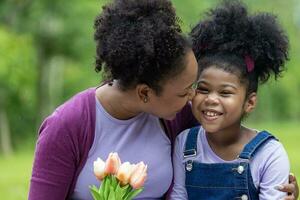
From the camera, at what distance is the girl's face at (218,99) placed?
2.85 metres

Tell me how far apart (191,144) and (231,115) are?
9.4 inches

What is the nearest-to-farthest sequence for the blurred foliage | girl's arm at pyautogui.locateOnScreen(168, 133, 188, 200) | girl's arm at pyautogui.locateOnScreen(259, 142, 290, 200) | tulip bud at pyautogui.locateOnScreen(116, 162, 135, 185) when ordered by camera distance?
tulip bud at pyautogui.locateOnScreen(116, 162, 135, 185) → girl's arm at pyautogui.locateOnScreen(259, 142, 290, 200) → girl's arm at pyautogui.locateOnScreen(168, 133, 188, 200) → the blurred foliage

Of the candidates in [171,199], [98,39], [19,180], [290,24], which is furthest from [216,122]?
[290,24]

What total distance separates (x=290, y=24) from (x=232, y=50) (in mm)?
34406

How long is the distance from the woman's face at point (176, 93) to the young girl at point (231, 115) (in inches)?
5.9

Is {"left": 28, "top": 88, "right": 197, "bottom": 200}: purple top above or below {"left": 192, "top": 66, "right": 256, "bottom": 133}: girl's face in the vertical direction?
below

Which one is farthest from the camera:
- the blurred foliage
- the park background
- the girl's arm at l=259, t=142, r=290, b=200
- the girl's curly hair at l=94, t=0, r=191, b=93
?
the blurred foliage

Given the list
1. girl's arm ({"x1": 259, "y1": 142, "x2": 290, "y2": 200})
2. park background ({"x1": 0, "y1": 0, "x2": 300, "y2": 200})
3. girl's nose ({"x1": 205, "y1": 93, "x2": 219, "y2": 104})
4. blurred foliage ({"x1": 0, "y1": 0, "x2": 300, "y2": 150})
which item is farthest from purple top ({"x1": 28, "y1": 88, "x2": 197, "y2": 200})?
blurred foliage ({"x1": 0, "y1": 0, "x2": 300, "y2": 150})

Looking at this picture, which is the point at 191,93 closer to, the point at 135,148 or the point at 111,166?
the point at 135,148

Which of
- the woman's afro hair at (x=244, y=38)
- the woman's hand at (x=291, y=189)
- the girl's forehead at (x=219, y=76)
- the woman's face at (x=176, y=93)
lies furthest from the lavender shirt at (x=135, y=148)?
the woman's hand at (x=291, y=189)

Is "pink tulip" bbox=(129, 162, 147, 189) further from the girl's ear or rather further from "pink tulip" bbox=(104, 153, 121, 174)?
the girl's ear

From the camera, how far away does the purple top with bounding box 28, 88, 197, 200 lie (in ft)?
8.91

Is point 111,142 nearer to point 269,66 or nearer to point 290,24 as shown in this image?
point 269,66

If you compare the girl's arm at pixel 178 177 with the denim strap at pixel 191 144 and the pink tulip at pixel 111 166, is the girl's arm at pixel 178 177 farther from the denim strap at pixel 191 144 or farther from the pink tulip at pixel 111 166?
the pink tulip at pixel 111 166
